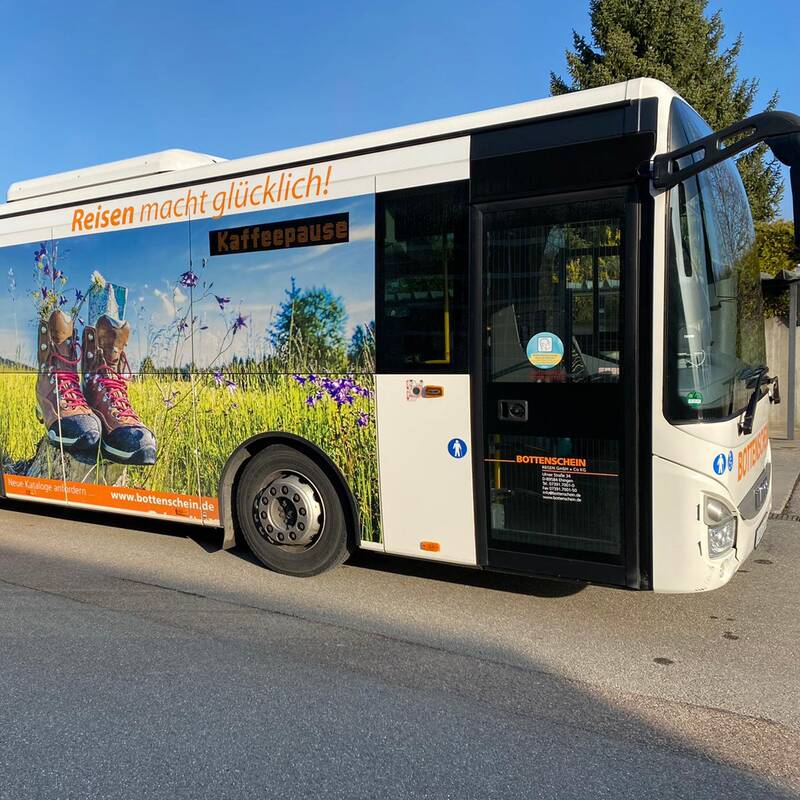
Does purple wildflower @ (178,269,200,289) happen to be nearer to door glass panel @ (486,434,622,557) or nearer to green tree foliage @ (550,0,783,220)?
door glass panel @ (486,434,622,557)

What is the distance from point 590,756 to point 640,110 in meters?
3.21

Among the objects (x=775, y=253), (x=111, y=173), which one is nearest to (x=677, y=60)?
(x=775, y=253)

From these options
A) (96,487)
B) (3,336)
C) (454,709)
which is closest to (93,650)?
(454,709)

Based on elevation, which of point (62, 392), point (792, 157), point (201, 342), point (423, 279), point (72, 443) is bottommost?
point (72, 443)

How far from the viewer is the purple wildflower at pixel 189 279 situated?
5914 millimetres

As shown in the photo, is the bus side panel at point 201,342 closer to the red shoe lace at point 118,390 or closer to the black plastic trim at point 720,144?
the red shoe lace at point 118,390

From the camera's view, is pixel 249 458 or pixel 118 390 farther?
pixel 118 390

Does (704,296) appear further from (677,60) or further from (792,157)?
(677,60)

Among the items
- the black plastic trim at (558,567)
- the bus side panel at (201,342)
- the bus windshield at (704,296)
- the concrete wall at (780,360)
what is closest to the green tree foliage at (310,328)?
the bus side panel at (201,342)

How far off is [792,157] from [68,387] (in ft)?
18.8

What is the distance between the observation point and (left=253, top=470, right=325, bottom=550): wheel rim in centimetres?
560

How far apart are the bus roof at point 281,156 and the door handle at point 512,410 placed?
5.41 ft

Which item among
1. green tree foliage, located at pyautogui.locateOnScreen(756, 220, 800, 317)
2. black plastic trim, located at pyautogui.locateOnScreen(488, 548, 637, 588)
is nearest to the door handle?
black plastic trim, located at pyautogui.locateOnScreen(488, 548, 637, 588)

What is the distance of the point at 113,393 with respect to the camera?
6.48m
